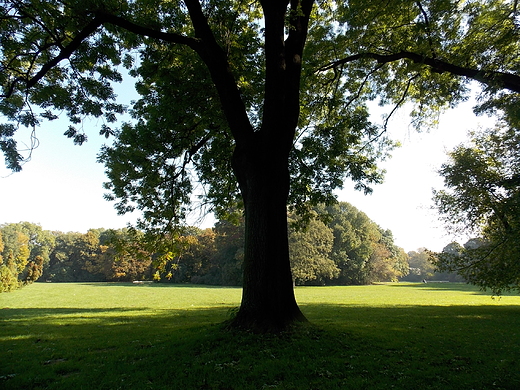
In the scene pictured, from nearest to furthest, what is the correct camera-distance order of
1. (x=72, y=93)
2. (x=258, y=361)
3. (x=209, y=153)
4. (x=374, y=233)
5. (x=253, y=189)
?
(x=258, y=361), (x=253, y=189), (x=72, y=93), (x=209, y=153), (x=374, y=233)

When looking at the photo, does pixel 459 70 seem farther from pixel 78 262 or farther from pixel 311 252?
pixel 78 262

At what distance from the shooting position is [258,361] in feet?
17.2

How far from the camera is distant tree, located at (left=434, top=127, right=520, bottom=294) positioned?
13.3 meters

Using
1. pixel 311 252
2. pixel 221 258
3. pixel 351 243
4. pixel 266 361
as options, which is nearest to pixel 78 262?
pixel 221 258

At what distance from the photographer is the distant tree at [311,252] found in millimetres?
46188

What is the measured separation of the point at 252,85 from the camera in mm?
10148

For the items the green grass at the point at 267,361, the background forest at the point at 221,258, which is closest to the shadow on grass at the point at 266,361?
the green grass at the point at 267,361

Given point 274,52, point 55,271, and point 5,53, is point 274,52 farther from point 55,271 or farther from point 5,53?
point 55,271

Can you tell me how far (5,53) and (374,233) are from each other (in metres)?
69.6

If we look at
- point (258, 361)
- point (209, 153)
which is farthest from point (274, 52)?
point (258, 361)

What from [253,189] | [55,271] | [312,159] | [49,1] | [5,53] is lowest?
[55,271]

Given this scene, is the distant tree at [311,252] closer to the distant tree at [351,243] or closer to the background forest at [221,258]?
the background forest at [221,258]

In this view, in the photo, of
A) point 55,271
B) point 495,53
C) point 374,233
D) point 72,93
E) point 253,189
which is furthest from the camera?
point 55,271

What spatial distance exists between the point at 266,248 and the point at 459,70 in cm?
843
